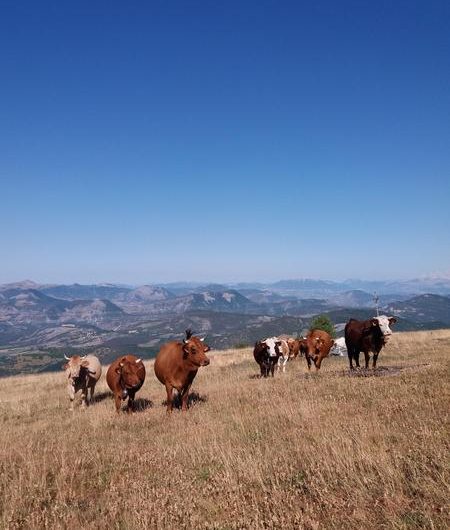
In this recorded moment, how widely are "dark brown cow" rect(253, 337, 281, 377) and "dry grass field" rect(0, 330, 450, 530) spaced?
948 cm

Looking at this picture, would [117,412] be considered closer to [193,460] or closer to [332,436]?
[193,460]

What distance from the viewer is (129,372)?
15.0 metres

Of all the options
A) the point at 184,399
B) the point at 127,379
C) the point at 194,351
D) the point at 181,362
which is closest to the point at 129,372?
the point at 127,379

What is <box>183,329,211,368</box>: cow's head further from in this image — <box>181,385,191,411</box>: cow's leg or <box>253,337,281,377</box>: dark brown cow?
<box>253,337,281,377</box>: dark brown cow

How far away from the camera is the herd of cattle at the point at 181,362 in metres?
14.2

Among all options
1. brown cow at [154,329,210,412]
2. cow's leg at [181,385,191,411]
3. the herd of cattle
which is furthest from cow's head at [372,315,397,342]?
cow's leg at [181,385,191,411]

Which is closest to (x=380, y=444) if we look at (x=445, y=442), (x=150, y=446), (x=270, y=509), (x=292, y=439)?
(x=445, y=442)

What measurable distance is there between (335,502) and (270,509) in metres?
0.82

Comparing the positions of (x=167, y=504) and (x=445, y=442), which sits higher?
(x=445, y=442)

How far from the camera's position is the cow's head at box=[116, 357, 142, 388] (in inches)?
577

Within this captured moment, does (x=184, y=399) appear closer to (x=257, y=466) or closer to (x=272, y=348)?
(x=257, y=466)

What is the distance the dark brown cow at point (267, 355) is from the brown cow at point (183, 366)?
8351 mm

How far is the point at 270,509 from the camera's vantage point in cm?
519

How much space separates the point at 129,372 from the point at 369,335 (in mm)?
10308
